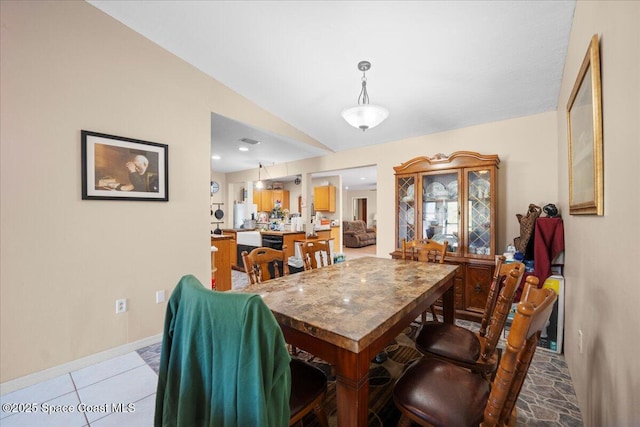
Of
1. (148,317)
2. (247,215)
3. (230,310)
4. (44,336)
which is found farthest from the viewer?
(247,215)

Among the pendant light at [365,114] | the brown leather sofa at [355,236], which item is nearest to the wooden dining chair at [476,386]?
the pendant light at [365,114]

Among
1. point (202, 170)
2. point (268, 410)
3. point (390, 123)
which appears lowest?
point (268, 410)

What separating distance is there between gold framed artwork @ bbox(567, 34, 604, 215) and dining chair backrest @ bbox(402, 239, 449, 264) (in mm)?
995

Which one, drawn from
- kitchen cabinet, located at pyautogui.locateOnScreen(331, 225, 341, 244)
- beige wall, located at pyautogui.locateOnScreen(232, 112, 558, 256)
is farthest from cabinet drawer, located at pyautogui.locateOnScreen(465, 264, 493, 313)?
kitchen cabinet, located at pyautogui.locateOnScreen(331, 225, 341, 244)

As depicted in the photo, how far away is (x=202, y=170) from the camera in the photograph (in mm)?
2963

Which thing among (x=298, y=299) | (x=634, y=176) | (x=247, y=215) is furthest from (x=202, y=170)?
(x=247, y=215)

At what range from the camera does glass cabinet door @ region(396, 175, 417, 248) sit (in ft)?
11.2

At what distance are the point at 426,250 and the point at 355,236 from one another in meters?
6.36

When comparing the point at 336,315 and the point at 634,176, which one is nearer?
the point at 634,176

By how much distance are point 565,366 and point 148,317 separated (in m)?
3.58

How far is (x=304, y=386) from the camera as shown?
3.88 ft

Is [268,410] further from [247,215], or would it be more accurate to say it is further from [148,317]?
[247,215]

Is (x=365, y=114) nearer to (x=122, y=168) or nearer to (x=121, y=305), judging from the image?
(x=122, y=168)

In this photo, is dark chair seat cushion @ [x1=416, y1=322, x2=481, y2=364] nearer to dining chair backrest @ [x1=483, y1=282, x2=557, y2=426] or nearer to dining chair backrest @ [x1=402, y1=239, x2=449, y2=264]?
dining chair backrest @ [x1=483, y1=282, x2=557, y2=426]
